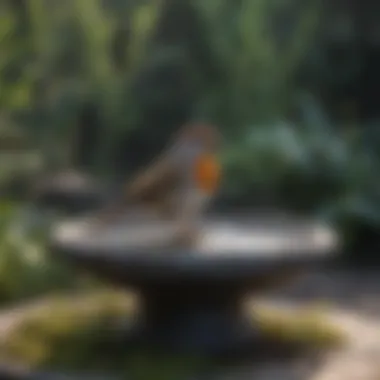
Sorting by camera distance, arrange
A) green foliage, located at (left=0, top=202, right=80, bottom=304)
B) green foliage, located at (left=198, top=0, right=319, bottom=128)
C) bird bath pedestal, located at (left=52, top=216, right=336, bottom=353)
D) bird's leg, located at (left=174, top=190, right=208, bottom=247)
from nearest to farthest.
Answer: bird bath pedestal, located at (left=52, top=216, right=336, bottom=353), bird's leg, located at (left=174, top=190, right=208, bottom=247), green foliage, located at (left=0, top=202, right=80, bottom=304), green foliage, located at (left=198, top=0, right=319, bottom=128)

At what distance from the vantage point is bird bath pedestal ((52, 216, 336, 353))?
2799 mm

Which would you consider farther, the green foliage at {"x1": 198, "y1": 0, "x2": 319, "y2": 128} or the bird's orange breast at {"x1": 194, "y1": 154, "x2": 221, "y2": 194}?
the green foliage at {"x1": 198, "y1": 0, "x2": 319, "y2": 128}

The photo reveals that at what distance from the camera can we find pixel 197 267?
278 cm

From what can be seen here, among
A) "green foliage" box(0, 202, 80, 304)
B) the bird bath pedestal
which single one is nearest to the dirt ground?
the bird bath pedestal

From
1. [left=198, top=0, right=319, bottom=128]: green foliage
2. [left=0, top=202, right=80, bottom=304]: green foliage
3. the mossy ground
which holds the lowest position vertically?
the mossy ground

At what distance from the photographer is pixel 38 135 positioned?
575 cm

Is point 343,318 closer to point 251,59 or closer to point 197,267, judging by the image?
point 197,267

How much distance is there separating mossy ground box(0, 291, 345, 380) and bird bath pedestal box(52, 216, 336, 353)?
116 mm

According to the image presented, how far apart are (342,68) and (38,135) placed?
1.79 m

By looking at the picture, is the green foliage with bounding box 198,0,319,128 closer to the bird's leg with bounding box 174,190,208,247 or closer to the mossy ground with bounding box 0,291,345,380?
the mossy ground with bounding box 0,291,345,380

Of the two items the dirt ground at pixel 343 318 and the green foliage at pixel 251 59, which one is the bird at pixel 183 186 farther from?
the green foliage at pixel 251 59

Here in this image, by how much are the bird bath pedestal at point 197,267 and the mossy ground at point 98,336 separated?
12 centimetres

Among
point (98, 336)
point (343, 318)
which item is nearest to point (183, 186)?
point (98, 336)

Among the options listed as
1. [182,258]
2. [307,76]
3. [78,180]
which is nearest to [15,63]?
[78,180]
